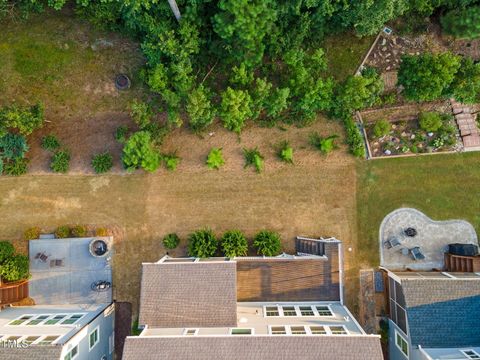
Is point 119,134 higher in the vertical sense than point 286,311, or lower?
higher

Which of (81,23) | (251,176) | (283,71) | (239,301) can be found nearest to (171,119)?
(251,176)

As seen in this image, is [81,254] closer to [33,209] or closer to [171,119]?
[33,209]

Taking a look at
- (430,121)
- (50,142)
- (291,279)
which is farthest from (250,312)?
(50,142)

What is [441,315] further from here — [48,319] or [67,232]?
[67,232]

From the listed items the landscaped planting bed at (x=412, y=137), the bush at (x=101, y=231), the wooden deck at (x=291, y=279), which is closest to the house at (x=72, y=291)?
the bush at (x=101, y=231)

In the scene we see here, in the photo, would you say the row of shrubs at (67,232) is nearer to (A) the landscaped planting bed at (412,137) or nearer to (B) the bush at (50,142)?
(B) the bush at (50,142)
